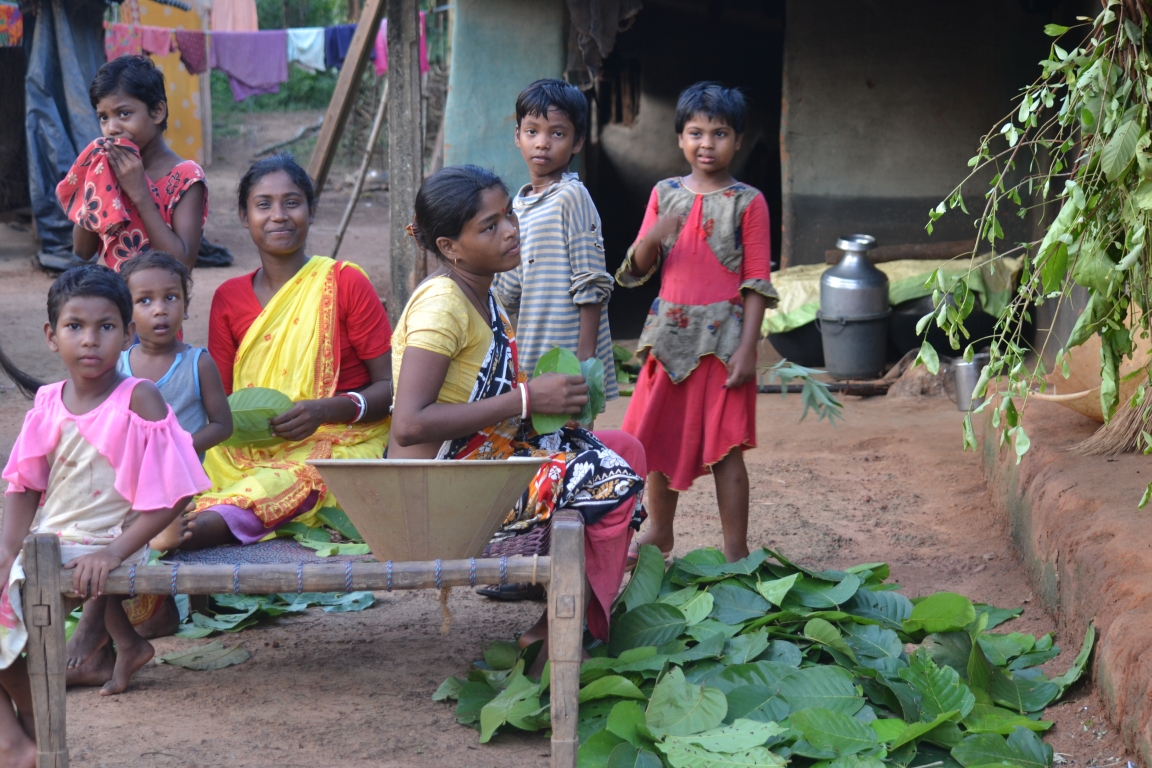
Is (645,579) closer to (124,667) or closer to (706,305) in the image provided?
(706,305)

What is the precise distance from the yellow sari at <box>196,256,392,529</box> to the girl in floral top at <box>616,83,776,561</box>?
0.94 m

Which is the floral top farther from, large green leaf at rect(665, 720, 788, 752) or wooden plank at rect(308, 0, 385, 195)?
wooden plank at rect(308, 0, 385, 195)

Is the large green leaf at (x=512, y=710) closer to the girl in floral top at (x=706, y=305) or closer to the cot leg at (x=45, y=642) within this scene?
the cot leg at (x=45, y=642)

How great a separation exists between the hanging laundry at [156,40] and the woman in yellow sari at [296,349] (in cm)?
1367

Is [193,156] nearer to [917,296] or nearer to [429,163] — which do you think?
Result: [429,163]

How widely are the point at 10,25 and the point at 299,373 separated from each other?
1051 centimetres

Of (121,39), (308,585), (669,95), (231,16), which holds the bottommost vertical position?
(308,585)

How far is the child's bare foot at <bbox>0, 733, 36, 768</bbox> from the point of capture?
2.28m

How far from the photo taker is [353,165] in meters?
19.8

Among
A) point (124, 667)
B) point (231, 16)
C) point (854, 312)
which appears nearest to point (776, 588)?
point (124, 667)

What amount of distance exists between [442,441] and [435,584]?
0.38m

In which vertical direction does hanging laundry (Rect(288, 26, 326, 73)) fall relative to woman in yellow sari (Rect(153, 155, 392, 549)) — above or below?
above

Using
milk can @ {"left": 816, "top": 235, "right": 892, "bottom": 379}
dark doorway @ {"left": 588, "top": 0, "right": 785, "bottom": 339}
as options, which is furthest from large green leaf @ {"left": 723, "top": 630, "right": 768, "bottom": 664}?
dark doorway @ {"left": 588, "top": 0, "right": 785, "bottom": 339}

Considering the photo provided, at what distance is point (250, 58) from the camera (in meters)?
17.5
